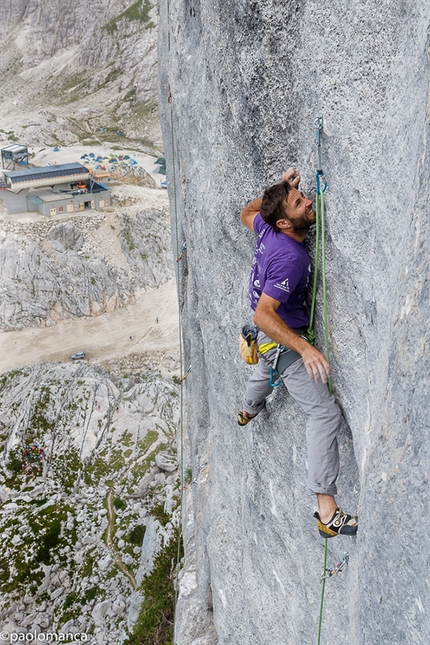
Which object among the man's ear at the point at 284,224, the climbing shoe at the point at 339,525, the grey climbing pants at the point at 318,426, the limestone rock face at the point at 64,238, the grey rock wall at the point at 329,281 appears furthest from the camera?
the limestone rock face at the point at 64,238

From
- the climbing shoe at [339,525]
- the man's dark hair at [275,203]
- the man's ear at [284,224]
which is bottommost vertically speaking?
the climbing shoe at [339,525]

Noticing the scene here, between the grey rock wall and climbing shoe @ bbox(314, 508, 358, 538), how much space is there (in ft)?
0.95

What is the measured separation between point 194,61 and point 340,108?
5.98 m

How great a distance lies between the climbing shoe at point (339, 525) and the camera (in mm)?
6413

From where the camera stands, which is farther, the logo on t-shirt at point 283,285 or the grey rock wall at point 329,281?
the logo on t-shirt at point 283,285

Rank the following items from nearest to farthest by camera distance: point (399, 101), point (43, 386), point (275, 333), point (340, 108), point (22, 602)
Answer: point (399, 101)
point (340, 108)
point (275, 333)
point (22, 602)
point (43, 386)

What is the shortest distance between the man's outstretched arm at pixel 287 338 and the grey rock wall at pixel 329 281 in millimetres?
297

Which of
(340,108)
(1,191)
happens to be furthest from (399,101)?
(1,191)

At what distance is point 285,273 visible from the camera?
6.65 metres

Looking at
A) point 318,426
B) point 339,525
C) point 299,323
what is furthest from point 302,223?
point 339,525

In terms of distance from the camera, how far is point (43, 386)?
34000 mm

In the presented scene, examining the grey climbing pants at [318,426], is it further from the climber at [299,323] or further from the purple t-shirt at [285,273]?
the purple t-shirt at [285,273]

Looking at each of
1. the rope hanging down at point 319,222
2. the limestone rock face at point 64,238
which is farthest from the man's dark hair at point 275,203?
the limestone rock face at point 64,238

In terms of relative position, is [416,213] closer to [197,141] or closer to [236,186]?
[236,186]
